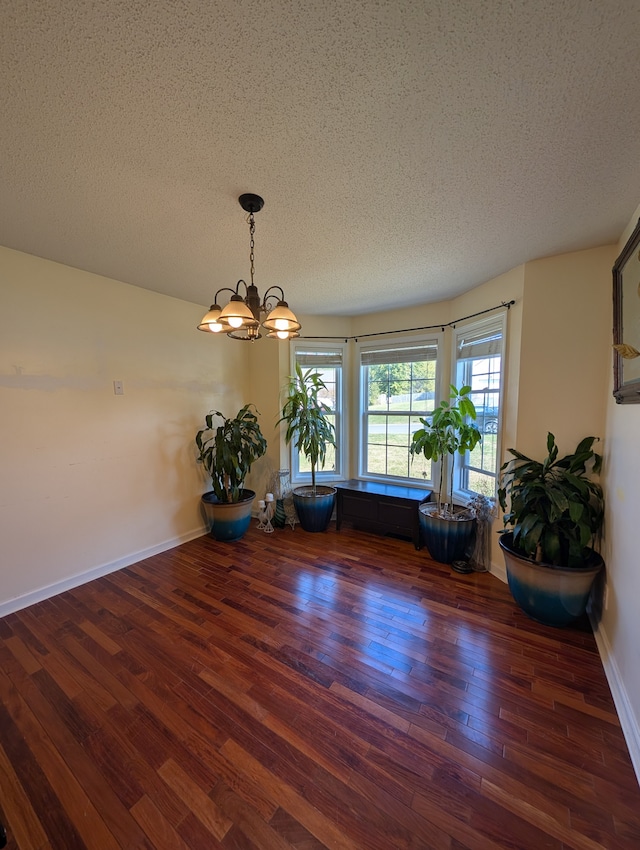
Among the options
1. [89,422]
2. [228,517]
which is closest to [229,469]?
[228,517]

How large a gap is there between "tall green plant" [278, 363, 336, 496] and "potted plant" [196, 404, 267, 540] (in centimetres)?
41

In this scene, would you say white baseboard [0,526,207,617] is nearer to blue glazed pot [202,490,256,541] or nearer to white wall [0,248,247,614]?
white wall [0,248,247,614]

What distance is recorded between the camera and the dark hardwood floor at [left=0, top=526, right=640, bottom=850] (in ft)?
3.58

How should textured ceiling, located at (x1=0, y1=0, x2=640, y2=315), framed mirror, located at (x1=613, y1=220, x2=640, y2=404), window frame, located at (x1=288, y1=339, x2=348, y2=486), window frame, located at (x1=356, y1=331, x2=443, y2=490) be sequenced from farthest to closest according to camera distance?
window frame, located at (x1=288, y1=339, x2=348, y2=486) < window frame, located at (x1=356, y1=331, x2=443, y2=490) < framed mirror, located at (x1=613, y1=220, x2=640, y2=404) < textured ceiling, located at (x1=0, y1=0, x2=640, y2=315)

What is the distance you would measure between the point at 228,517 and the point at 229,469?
0.50 meters

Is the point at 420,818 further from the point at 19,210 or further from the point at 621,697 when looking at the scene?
the point at 19,210

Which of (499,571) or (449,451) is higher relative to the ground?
(449,451)

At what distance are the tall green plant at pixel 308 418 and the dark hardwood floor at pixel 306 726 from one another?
1554mm

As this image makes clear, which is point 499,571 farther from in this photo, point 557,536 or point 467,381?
point 467,381

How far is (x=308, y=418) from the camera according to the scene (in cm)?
345

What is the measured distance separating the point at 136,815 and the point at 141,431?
2487mm

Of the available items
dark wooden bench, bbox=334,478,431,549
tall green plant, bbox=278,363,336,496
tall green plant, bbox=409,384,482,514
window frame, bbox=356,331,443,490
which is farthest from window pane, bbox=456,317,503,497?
tall green plant, bbox=278,363,336,496

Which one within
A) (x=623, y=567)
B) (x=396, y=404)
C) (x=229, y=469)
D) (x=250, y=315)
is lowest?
(x=623, y=567)

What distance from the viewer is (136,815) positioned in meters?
1.11
